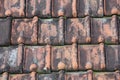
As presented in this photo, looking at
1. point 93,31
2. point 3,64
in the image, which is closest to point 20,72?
point 3,64

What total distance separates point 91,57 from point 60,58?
19cm

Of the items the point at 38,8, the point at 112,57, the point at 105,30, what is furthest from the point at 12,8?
the point at 112,57

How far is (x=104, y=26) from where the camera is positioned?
251 cm

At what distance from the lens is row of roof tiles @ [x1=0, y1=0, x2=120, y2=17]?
257 centimetres

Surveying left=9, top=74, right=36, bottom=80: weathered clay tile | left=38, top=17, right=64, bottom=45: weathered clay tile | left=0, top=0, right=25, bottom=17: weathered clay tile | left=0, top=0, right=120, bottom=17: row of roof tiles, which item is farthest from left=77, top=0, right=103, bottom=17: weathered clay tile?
left=9, top=74, right=36, bottom=80: weathered clay tile

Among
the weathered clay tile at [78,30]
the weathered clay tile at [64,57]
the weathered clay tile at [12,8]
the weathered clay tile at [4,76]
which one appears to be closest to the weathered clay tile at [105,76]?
the weathered clay tile at [64,57]

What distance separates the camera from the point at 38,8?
8.54ft

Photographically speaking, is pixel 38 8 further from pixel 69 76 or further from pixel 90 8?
pixel 69 76

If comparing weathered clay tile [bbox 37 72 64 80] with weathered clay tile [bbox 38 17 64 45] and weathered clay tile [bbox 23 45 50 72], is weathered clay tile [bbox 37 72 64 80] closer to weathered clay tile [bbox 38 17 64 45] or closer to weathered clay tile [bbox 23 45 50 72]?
weathered clay tile [bbox 23 45 50 72]

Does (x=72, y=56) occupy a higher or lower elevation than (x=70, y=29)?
lower

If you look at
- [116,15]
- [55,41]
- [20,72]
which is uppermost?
[116,15]

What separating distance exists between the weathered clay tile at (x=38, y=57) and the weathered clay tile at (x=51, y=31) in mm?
60

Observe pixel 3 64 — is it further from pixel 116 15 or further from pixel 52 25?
pixel 116 15

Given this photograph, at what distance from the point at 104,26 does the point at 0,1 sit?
0.73 metres
